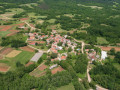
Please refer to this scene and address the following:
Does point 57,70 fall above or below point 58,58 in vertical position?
below

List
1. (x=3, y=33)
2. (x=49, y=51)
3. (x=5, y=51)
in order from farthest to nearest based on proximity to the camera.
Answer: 1. (x=3, y=33)
2. (x=49, y=51)
3. (x=5, y=51)

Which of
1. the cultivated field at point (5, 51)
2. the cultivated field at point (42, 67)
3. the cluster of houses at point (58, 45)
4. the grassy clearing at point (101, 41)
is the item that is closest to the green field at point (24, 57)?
the cultivated field at point (5, 51)

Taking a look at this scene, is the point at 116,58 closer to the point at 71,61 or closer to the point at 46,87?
the point at 71,61

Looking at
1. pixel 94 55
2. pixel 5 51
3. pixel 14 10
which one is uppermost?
pixel 14 10

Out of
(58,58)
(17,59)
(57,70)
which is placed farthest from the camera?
(58,58)

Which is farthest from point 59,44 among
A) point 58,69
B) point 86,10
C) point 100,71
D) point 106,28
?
point 86,10

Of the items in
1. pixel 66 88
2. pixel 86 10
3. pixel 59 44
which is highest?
pixel 86 10

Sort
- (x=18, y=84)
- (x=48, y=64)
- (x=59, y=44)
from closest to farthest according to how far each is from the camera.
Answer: (x=18, y=84) < (x=48, y=64) < (x=59, y=44)

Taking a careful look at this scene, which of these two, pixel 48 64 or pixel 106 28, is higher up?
pixel 106 28

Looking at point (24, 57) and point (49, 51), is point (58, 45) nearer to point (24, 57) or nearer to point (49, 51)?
point (49, 51)

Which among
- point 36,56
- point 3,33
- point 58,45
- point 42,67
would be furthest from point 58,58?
point 3,33
